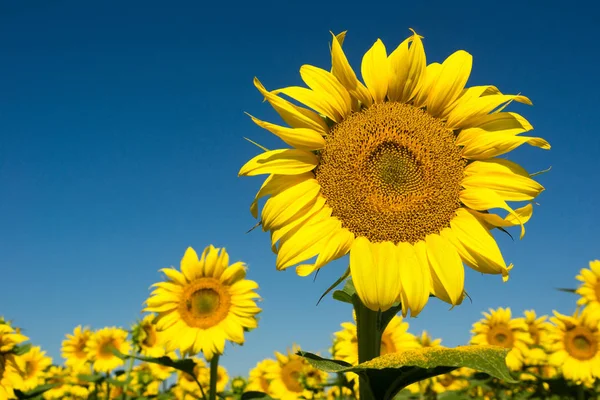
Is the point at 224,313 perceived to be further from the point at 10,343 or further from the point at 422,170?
the point at 422,170

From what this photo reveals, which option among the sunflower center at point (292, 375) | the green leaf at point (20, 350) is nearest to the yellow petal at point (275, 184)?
the green leaf at point (20, 350)

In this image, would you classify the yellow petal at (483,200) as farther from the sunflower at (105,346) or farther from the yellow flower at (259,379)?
the sunflower at (105,346)

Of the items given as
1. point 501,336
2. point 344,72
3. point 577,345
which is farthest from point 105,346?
point 344,72

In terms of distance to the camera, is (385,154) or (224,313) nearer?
(385,154)

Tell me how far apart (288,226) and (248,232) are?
0.20 meters

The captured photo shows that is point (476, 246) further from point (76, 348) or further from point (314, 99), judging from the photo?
point (76, 348)

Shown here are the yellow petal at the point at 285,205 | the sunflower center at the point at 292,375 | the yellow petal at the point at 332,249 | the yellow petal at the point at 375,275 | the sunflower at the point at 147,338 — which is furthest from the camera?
the sunflower center at the point at 292,375

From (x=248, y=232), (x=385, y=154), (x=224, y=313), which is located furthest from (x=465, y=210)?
(x=224, y=313)

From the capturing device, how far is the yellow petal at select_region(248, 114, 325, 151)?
3068mm

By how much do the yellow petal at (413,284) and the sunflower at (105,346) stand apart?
30.2 feet

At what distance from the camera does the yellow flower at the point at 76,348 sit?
457 inches

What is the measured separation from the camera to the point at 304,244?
3.02 m

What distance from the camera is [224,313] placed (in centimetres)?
739

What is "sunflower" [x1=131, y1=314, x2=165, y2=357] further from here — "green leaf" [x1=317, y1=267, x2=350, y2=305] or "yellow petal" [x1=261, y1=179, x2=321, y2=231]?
"green leaf" [x1=317, y1=267, x2=350, y2=305]
